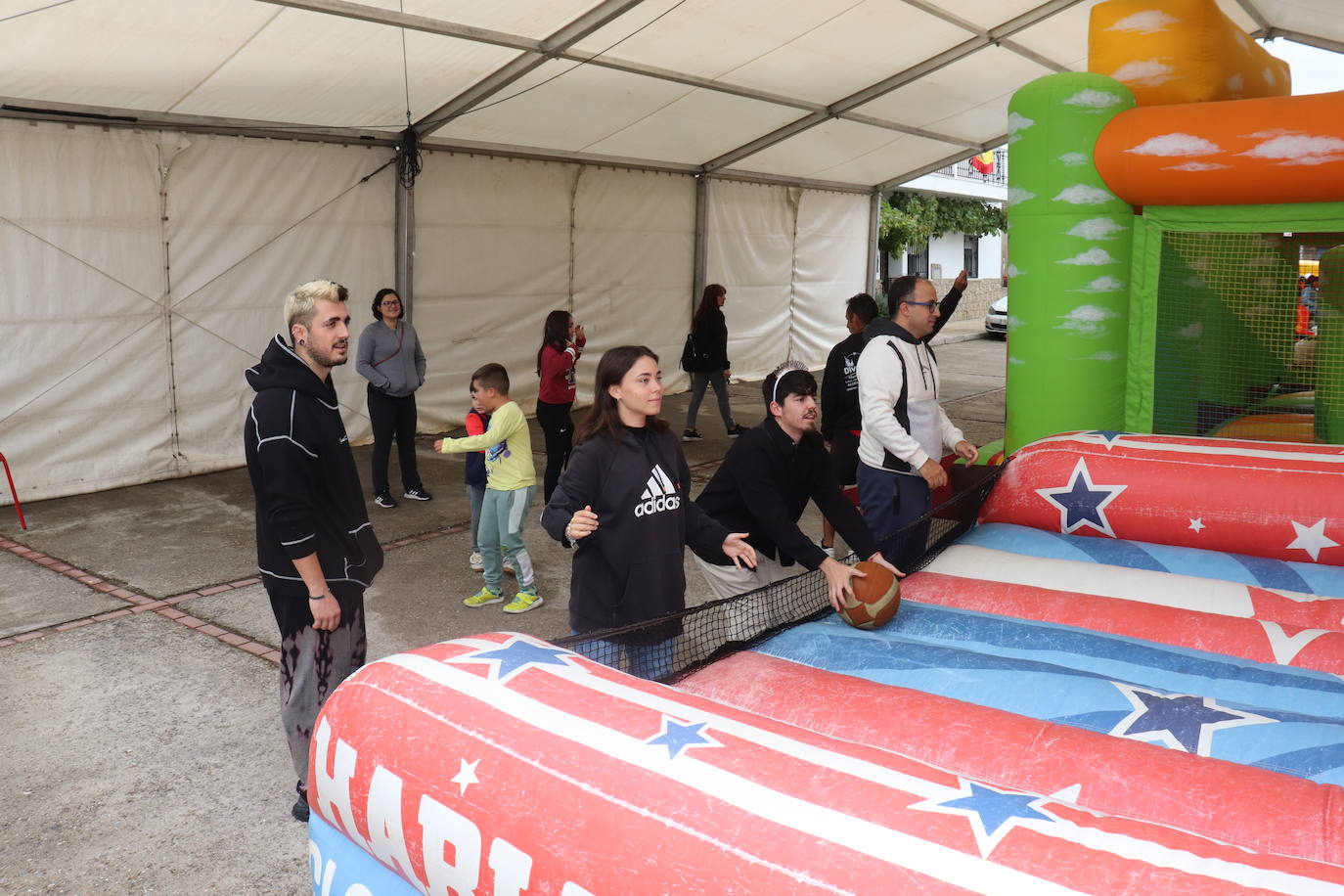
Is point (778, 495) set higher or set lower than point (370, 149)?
lower

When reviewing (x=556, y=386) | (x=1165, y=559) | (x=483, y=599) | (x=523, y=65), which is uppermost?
(x=523, y=65)

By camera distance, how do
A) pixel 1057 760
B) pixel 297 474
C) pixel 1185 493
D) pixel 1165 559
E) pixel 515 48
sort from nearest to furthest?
pixel 1057 760, pixel 297 474, pixel 1165 559, pixel 1185 493, pixel 515 48

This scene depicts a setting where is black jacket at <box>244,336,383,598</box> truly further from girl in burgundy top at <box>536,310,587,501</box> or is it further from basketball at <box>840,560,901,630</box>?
girl in burgundy top at <box>536,310,587,501</box>

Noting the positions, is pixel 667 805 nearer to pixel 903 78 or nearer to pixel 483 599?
pixel 483 599

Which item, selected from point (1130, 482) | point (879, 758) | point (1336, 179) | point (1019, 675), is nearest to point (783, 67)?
point (1336, 179)

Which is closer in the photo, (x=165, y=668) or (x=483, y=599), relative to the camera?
(x=165, y=668)

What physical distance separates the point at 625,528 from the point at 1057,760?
145 centimetres

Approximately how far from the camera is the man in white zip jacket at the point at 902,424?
477 centimetres

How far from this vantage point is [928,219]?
992 inches

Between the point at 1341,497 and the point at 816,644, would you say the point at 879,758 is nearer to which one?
the point at 816,644

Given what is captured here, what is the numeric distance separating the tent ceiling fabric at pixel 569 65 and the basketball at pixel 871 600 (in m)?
4.91

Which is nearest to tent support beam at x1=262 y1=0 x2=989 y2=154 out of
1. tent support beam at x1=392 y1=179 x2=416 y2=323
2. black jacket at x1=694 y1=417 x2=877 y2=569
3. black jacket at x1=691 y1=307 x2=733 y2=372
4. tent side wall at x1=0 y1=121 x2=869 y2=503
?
tent support beam at x1=392 y1=179 x2=416 y2=323

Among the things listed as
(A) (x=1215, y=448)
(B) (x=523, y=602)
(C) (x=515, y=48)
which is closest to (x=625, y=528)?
(B) (x=523, y=602)

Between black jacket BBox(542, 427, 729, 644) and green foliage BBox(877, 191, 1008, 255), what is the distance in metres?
19.7
